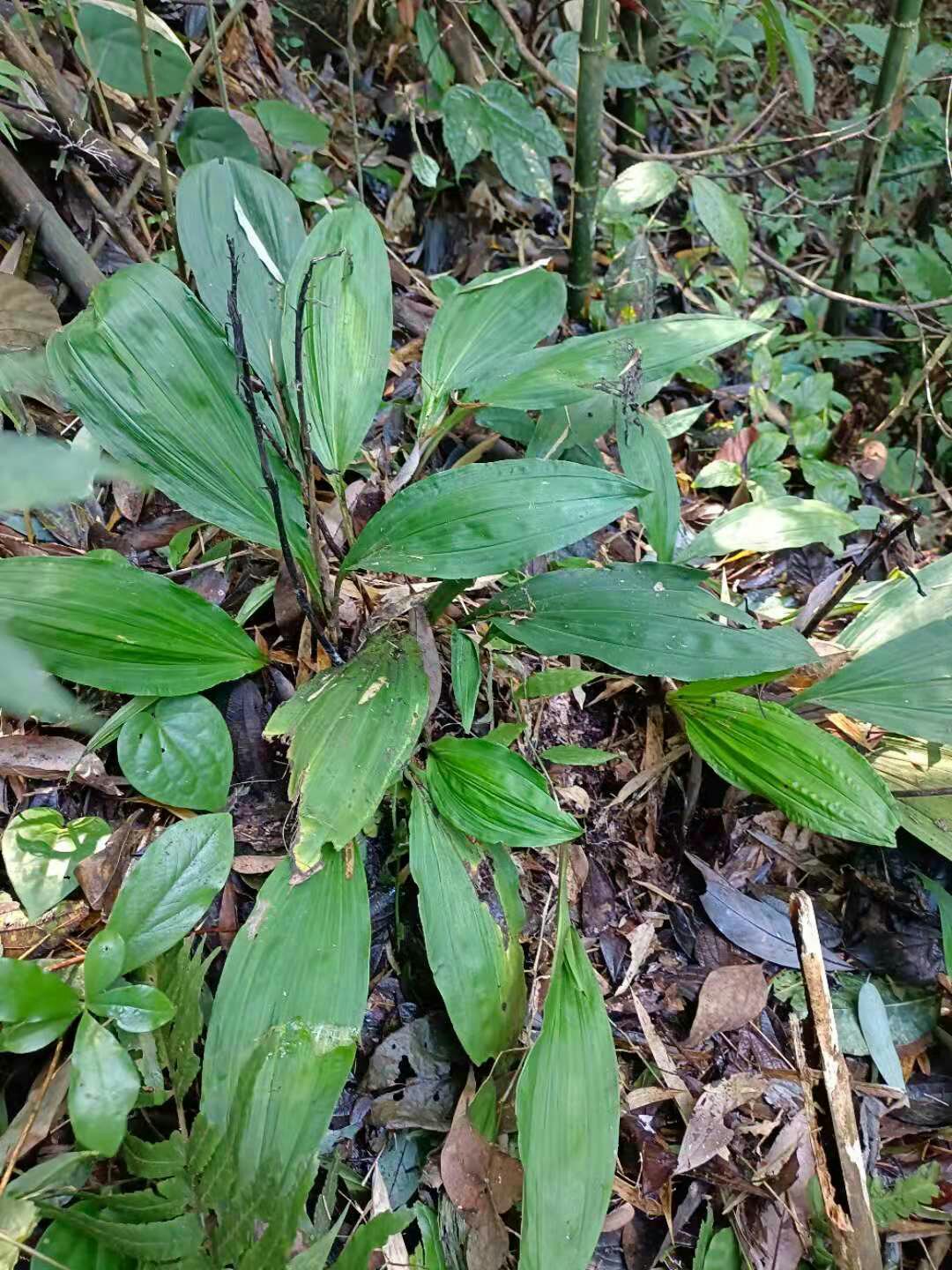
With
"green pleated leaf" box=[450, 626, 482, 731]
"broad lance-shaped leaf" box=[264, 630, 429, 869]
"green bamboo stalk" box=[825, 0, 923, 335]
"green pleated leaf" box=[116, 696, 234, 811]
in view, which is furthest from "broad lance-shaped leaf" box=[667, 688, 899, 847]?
"green bamboo stalk" box=[825, 0, 923, 335]

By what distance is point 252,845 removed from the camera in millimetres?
1027

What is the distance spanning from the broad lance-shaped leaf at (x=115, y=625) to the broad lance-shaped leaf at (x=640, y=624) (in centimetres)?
37

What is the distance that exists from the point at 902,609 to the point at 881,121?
3.71 feet

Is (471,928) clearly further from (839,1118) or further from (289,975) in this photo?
(839,1118)

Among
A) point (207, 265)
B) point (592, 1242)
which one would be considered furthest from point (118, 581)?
point (592, 1242)

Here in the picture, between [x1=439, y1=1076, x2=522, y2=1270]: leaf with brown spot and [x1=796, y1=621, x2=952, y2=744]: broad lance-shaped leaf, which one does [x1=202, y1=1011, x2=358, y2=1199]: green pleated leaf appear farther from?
[x1=796, y1=621, x2=952, y2=744]: broad lance-shaped leaf

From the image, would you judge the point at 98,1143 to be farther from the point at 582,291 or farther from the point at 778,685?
the point at 582,291

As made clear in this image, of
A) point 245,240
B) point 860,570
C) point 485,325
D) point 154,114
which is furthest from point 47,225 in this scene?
point 860,570

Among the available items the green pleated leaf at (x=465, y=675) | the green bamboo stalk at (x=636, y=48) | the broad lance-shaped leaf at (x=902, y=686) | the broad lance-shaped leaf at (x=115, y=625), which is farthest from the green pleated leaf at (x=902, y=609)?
the green bamboo stalk at (x=636, y=48)

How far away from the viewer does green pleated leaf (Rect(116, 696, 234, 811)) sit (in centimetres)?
96

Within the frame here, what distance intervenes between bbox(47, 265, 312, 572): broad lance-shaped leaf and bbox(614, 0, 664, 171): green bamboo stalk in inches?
56.3

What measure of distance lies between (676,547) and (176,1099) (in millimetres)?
1146

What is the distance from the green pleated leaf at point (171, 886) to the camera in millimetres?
808

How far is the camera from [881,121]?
1.77 meters
